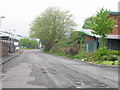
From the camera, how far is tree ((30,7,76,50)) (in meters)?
61.0

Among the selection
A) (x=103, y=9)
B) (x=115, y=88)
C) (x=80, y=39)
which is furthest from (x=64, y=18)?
(x=115, y=88)

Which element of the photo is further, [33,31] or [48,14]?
Result: [33,31]

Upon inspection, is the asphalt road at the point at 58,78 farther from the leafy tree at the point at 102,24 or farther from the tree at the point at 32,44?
the tree at the point at 32,44

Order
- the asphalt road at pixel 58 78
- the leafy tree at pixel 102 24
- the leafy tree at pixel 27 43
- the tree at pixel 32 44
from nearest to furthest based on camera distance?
the asphalt road at pixel 58 78, the leafy tree at pixel 102 24, the leafy tree at pixel 27 43, the tree at pixel 32 44

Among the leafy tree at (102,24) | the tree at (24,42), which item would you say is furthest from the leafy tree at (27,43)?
the leafy tree at (102,24)

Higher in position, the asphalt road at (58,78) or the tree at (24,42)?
the tree at (24,42)

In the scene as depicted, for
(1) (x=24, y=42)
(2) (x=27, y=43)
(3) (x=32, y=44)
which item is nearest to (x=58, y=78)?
(1) (x=24, y=42)

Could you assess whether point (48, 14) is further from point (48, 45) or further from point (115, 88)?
point (115, 88)

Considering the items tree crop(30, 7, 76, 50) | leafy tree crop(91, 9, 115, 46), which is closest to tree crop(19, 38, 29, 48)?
tree crop(30, 7, 76, 50)

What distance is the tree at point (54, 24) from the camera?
6095 cm

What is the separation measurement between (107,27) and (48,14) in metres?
40.3

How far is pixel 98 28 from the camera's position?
23203 mm

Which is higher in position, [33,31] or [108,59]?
[33,31]

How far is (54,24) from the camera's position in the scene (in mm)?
60969
